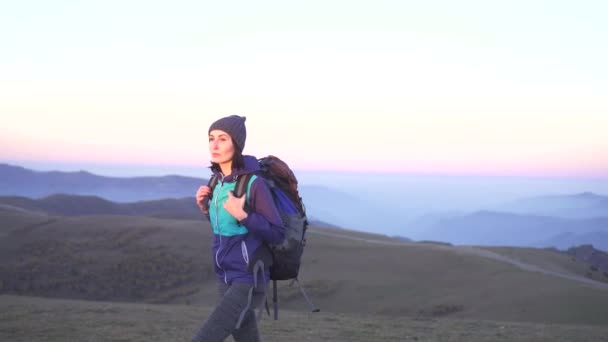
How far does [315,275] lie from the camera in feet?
73.0

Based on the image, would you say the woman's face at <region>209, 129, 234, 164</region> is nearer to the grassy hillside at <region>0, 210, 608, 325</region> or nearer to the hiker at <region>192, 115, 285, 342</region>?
the hiker at <region>192, 115, 285, 342</region>

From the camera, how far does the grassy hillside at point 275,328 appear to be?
9609 mm

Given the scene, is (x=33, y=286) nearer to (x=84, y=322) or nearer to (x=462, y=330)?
(x=84, y=322)

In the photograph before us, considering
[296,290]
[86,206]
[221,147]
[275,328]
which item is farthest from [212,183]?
[86,206]

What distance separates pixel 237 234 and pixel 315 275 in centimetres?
1796

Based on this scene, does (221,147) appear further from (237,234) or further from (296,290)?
(296,290)

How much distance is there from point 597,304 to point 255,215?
12.7 meters

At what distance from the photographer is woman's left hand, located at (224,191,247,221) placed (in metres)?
4.43

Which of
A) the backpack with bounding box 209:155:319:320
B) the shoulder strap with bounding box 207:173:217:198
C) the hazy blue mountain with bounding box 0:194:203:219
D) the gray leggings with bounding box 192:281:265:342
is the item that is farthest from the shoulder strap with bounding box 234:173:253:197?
the hazy blue mountain with bounding box 0:194:203:219

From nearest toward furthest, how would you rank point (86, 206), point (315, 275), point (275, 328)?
point (275, 328), point (315, 275), point (86, 206)

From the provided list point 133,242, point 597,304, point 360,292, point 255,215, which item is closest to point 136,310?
point 360,292

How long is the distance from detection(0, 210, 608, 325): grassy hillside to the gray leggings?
36.3ft

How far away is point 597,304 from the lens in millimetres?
14508

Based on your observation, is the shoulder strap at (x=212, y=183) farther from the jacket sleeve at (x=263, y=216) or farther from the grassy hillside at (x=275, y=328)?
the grassy hillside at (x=275, y=328)
